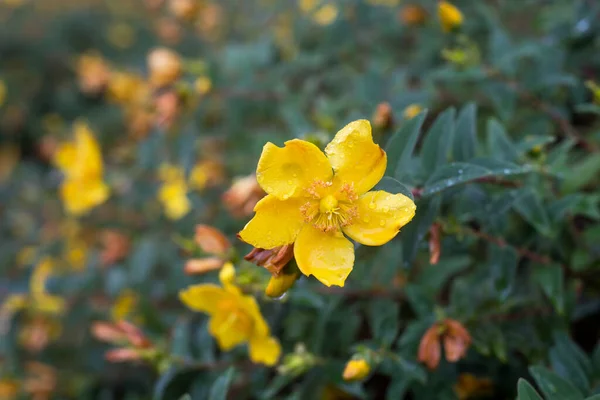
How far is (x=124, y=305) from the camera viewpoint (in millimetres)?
1942

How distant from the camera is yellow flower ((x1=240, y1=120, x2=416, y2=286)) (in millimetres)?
923

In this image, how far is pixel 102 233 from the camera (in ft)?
8.34

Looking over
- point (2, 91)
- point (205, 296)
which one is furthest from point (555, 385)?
point (2, 91)

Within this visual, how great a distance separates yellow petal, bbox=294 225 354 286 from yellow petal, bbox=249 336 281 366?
0.42m

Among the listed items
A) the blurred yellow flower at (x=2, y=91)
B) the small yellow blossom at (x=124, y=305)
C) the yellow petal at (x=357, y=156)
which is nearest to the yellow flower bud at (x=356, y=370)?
the yellow petal at (x=357, y=156)

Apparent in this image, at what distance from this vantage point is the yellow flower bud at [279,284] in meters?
0.96

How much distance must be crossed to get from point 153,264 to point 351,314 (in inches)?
39.1

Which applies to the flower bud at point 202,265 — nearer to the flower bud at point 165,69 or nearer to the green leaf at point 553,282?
the green leaf at point 553,282

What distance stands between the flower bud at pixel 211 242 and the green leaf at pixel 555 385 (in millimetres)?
725

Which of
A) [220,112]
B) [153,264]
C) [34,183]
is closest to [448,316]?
[153,264]

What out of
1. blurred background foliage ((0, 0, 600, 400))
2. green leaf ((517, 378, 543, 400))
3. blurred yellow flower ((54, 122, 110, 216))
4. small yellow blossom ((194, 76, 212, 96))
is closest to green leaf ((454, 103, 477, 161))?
blurred background foliage ((0, 0, 600, 400))

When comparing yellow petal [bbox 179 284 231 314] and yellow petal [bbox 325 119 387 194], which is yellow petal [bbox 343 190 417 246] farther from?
yellow petal [bbox 179 284 231 314]

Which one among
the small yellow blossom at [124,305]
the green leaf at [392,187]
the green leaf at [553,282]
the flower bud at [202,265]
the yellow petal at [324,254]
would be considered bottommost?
the small yellow blossom at [124,305]

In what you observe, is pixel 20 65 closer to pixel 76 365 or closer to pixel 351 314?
pixel 76 365
